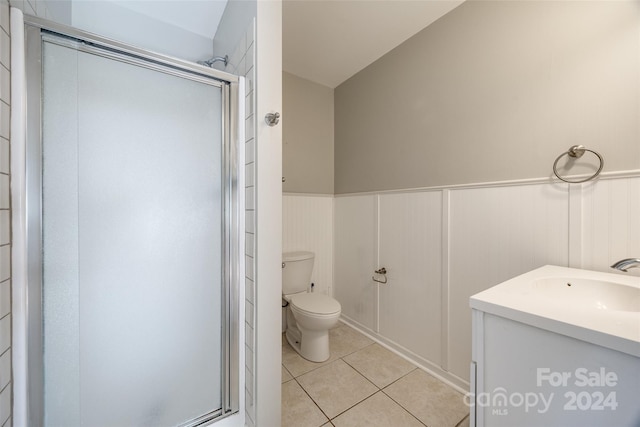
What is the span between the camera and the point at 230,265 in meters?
1.18

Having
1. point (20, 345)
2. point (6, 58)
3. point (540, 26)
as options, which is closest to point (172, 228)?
point (20, 345)

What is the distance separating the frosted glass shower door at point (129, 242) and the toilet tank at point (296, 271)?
85 cm

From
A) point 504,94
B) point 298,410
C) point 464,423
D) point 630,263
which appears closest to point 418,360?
point 464,423

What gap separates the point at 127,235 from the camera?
981 mm

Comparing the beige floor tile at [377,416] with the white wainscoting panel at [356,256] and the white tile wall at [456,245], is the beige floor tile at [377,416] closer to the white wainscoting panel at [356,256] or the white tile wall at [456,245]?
the white tile wall at [456,245]

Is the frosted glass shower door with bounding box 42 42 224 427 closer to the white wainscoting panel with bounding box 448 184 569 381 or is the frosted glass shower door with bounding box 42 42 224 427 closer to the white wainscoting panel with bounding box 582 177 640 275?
the white wainscoting panel with bounding box 448 184 569 381

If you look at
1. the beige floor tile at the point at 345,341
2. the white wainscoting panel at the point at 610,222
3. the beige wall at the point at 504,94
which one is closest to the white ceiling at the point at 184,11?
the beige wall at the point at 504,94

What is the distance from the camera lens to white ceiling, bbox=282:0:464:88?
150 cm

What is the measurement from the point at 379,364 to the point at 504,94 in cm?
187

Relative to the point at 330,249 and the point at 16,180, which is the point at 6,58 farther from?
the point at 330,249

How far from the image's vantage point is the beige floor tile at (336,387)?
1.34m

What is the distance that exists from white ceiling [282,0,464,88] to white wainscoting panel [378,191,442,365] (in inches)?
46.0

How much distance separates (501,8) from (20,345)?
259 cm

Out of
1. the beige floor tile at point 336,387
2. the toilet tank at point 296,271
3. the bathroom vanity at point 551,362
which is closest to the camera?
the bathroom vanity at point 551,362
